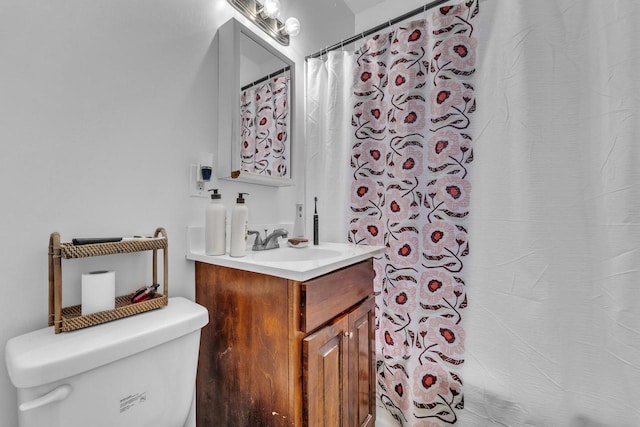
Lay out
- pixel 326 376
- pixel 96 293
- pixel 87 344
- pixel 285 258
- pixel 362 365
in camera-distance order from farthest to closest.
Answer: pixel 285 258 → pixel 362 365 → pixel 326 376 → pixel 96 293 → pixel 87 344

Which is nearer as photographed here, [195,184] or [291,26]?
[195,184]

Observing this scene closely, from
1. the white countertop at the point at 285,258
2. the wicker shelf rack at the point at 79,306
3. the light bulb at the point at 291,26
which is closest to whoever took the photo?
the wicker shelf rack at the point at 79,306

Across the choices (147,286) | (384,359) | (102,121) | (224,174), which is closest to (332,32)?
(224,174)

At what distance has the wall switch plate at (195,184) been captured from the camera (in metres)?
0.99

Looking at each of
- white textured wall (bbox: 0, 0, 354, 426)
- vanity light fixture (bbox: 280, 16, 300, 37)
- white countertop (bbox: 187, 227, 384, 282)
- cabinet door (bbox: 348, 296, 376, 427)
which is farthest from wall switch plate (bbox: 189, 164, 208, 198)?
vanity light fixture (bbox: 280, 16, 300, 37)

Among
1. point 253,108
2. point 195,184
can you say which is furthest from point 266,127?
point 195,184

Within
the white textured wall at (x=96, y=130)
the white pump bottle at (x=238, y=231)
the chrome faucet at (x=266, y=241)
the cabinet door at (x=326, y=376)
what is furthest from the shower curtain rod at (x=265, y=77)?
the cabinet door at (x=326, y=376)

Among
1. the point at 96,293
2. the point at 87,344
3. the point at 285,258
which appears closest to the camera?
the point at 87,344

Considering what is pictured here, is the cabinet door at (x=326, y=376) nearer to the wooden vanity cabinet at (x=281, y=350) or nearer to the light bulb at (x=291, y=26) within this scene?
the wooden vanity cabinet at (x=281, y=350)

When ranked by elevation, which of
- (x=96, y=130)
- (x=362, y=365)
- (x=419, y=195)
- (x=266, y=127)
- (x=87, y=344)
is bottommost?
(x=362, y=365)

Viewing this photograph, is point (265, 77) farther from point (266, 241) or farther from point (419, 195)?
point (419, 195)

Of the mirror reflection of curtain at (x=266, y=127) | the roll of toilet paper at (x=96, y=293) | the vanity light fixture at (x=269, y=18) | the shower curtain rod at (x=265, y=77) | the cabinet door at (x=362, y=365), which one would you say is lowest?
the cabinet door at (x=362, y=365)

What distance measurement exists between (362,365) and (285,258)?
543 millimetres

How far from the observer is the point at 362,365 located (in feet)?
3.46
